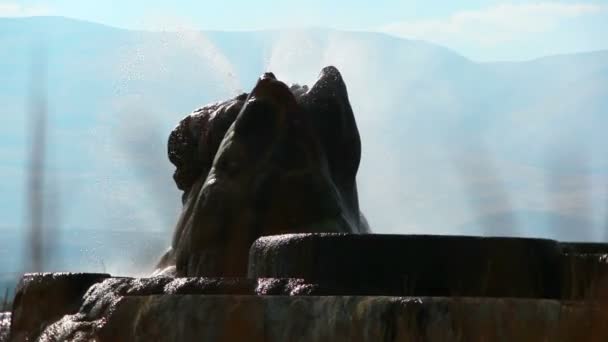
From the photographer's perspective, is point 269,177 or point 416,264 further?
point 269,177

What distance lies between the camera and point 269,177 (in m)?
16.4

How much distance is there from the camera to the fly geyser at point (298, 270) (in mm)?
9258

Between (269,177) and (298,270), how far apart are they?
4.67m

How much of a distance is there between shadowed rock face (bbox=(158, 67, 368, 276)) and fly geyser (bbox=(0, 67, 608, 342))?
0.05 feet

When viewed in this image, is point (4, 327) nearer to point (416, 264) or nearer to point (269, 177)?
point (269, 177)

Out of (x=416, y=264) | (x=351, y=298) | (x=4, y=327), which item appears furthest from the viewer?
(x=4, y=327)

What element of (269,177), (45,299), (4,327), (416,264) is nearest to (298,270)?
(416,264)

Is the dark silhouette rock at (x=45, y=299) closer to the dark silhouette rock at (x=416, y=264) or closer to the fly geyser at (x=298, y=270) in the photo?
the fly geyser at (x=298, y=270)

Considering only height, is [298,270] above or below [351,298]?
above

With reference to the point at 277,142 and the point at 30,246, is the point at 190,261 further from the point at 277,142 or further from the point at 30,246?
the point at 30,246

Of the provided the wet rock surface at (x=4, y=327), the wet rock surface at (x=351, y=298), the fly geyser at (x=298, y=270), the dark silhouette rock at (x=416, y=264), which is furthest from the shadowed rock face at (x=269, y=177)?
the dark silhouette rock at (x=416, y=264)

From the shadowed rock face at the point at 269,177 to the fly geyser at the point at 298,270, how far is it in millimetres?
16

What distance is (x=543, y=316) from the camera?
9242mm

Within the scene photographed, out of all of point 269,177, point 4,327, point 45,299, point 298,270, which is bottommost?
point 4,327
